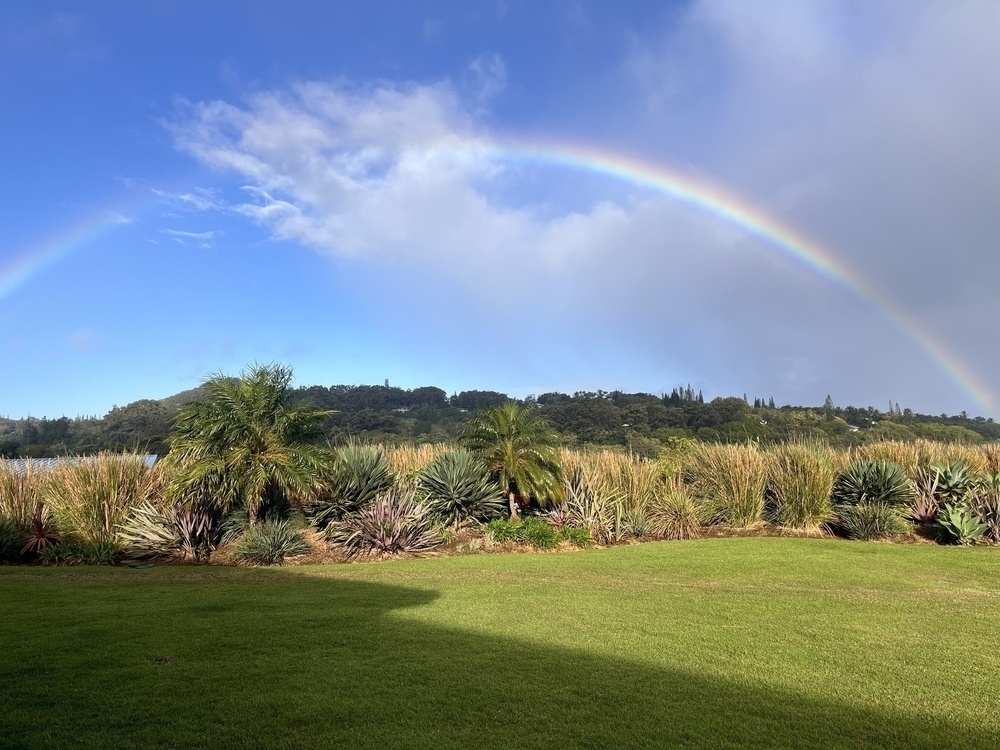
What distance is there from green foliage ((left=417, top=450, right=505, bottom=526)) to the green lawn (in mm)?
5533

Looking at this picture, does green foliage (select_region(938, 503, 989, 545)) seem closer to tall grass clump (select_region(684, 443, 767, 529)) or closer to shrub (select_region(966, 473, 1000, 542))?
shrub (select_region(966, 473, 1000, 542))

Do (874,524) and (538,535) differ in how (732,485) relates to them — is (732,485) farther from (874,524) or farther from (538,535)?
(538,535)

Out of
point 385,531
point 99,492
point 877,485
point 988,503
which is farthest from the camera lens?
point 877,485

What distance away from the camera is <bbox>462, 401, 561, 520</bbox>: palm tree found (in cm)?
1577

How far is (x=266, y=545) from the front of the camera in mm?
12289

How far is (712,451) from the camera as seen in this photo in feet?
62.1

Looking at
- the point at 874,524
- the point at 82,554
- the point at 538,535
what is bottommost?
the point at 82,554

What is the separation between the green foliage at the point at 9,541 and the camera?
12.4 meters

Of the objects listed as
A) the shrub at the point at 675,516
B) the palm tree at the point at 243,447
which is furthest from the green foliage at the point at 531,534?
the palm tree at the point at 243,447

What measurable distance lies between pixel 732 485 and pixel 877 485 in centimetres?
335

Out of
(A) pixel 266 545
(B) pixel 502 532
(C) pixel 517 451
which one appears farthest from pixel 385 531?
(C) pixel 517 451

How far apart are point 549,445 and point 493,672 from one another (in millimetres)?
11134

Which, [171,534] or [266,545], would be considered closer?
[266,545]

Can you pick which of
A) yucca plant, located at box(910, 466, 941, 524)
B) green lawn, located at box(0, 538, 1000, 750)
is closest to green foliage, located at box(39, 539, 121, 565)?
green lawn, located at box(0, 538, 1000, 750)
